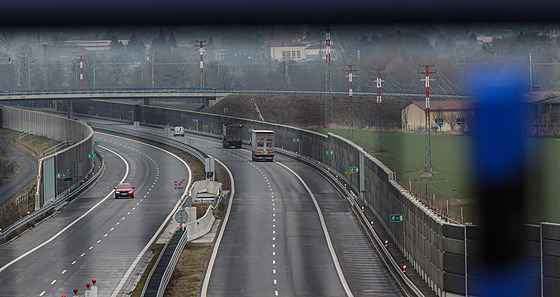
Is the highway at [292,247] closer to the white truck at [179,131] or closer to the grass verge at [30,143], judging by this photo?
the white truck at [179,131]

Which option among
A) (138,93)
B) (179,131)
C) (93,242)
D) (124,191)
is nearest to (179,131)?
(179,131)

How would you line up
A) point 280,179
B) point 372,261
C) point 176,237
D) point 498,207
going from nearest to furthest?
point 498,207 < point 372,261 < point 176,237 < point 280,179

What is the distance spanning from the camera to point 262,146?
137500mm

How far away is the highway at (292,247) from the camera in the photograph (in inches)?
2308

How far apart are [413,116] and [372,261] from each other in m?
57.5

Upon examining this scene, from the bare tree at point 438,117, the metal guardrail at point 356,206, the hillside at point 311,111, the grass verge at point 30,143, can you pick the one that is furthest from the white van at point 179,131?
the bare tree at point 438,117

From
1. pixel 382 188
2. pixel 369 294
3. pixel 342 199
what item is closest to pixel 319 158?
pixel 342 199

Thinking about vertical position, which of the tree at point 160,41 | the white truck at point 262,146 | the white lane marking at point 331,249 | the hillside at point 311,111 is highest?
the hillside at point 311,111

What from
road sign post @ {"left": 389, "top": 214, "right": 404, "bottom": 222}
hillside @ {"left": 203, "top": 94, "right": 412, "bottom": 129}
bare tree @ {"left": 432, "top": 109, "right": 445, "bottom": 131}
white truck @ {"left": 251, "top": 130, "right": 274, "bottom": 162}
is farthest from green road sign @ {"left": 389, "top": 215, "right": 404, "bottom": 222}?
hillside @ {"left": 203, "top": 94, "right": 412, "bottom": 129}

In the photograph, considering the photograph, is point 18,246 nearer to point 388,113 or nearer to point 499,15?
point 499,15

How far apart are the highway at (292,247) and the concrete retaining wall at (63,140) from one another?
2552 centimetres

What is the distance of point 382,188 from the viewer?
7600cm

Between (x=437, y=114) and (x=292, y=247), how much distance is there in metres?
50.1

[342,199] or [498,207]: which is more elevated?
[498,207]
